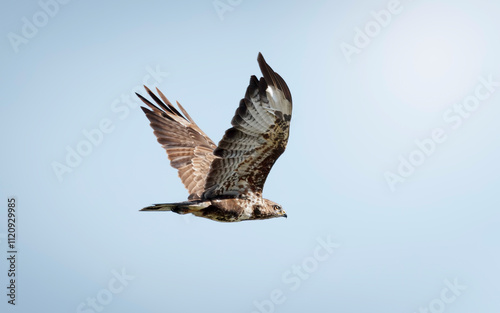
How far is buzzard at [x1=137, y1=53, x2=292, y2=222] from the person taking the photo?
9727mm

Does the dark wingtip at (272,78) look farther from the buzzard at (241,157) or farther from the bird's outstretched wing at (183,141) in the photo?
the bird's outstretched wing at (183,141)

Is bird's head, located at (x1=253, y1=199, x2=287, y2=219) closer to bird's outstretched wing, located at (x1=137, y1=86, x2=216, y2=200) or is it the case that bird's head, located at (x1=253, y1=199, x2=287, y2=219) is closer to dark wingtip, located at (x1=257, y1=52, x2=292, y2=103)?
bird's outstretched wing, located at (x1=137, y1=86, x2=216, y2=200)

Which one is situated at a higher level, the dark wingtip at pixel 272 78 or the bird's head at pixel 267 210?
the dark wingtip at pixel 272 78

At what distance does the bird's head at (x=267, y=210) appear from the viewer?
10.9m

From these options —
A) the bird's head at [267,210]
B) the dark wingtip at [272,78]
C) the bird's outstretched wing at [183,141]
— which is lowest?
the bird's head at [267,210]

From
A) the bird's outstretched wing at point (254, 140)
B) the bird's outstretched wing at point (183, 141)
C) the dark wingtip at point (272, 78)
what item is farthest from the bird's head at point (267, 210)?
the dark wingtip at point (272, 78)

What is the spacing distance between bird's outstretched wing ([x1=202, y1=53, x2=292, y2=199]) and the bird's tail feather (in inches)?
12.2

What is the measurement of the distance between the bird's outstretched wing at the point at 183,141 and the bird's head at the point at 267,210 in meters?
1.21

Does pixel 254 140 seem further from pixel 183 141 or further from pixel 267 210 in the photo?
pixel 183 141

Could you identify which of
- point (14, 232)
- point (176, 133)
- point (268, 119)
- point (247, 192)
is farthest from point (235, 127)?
point (14, 232)

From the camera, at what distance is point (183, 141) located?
12680mm

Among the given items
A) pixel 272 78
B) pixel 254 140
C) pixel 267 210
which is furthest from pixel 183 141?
pixel 272 78

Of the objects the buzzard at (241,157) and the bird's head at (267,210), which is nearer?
the buzzard at (241,157)

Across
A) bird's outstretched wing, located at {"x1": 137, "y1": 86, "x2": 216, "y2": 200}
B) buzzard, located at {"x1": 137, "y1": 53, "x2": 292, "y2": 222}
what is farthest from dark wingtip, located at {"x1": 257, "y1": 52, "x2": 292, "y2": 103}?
bird's outstretched wing, located at {"x1": 137, "y1": 86, "x2": 216, "y2": 200}
